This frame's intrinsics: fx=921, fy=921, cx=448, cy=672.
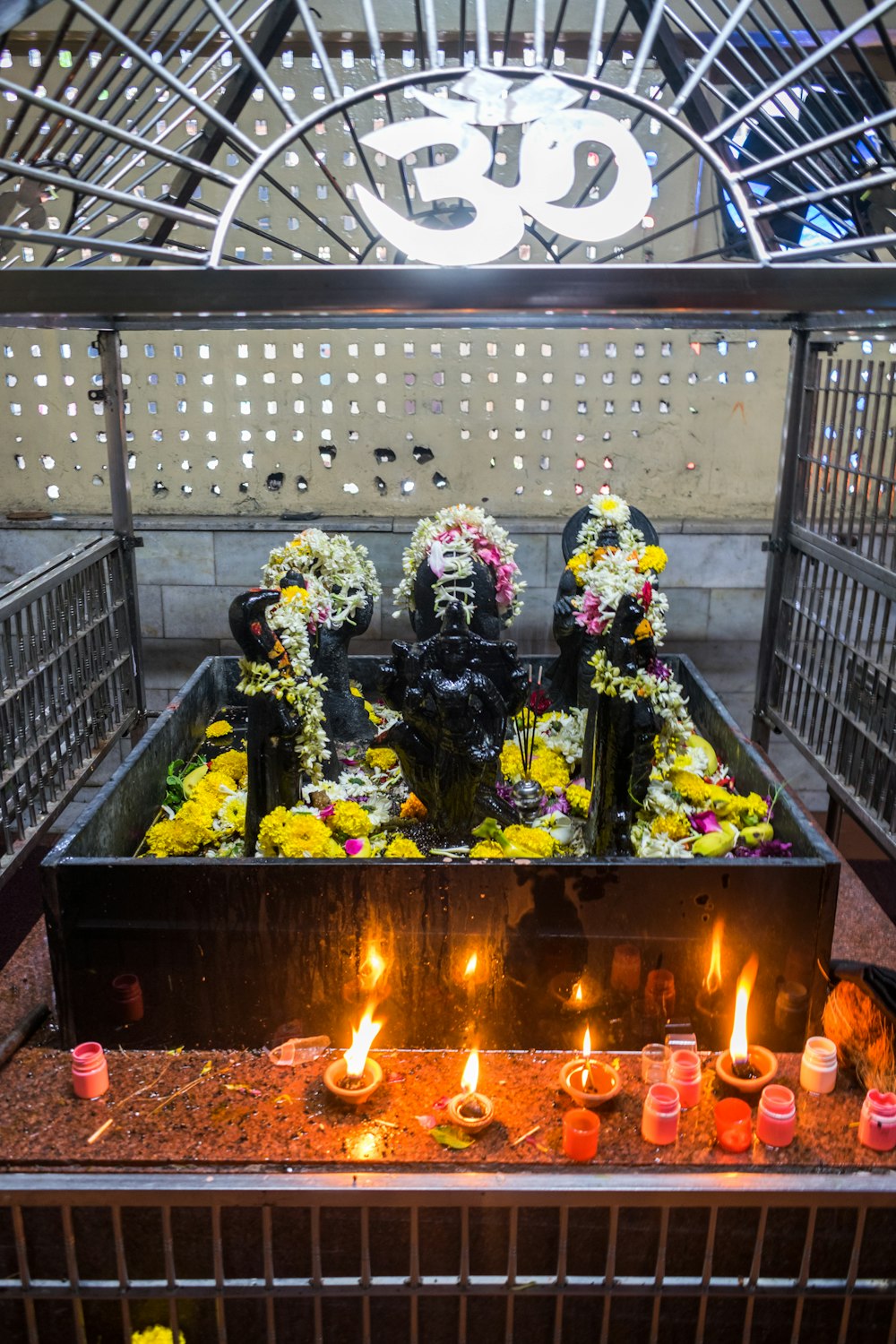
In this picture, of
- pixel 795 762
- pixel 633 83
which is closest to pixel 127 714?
pixel 633 83

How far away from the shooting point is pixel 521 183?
6.84ft

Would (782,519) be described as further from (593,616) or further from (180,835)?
(180,835)

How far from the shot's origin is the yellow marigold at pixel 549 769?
5.16 metres

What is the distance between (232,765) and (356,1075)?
2.51 m

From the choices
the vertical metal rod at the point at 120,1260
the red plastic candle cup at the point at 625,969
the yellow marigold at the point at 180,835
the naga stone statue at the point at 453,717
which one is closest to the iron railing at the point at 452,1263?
the vertical metal rod at the point at 120,1260

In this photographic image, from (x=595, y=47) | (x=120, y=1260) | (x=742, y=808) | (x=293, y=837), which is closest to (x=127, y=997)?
(x=293, y=837)

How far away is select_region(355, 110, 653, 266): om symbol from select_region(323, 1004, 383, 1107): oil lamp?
2.24 meters

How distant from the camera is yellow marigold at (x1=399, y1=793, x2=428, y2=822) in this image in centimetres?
467

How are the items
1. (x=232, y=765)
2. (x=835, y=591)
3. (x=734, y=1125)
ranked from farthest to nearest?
(x=232, y=765) → (x=835, y=591) → (x=734, y=1125)

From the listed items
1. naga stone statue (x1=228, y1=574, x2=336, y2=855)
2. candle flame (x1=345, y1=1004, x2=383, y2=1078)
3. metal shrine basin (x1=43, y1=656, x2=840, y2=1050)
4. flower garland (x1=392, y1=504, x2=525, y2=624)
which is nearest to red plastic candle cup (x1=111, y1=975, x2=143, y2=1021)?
metal shrine basin (x1=43, y1=656, x2=840, y2=1050)

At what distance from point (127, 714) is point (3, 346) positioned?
3.34 m

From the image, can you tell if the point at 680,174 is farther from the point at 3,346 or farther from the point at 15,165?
the point at 15,165

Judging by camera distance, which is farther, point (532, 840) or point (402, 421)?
point (402, 421)

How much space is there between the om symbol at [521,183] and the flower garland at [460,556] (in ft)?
9.15
